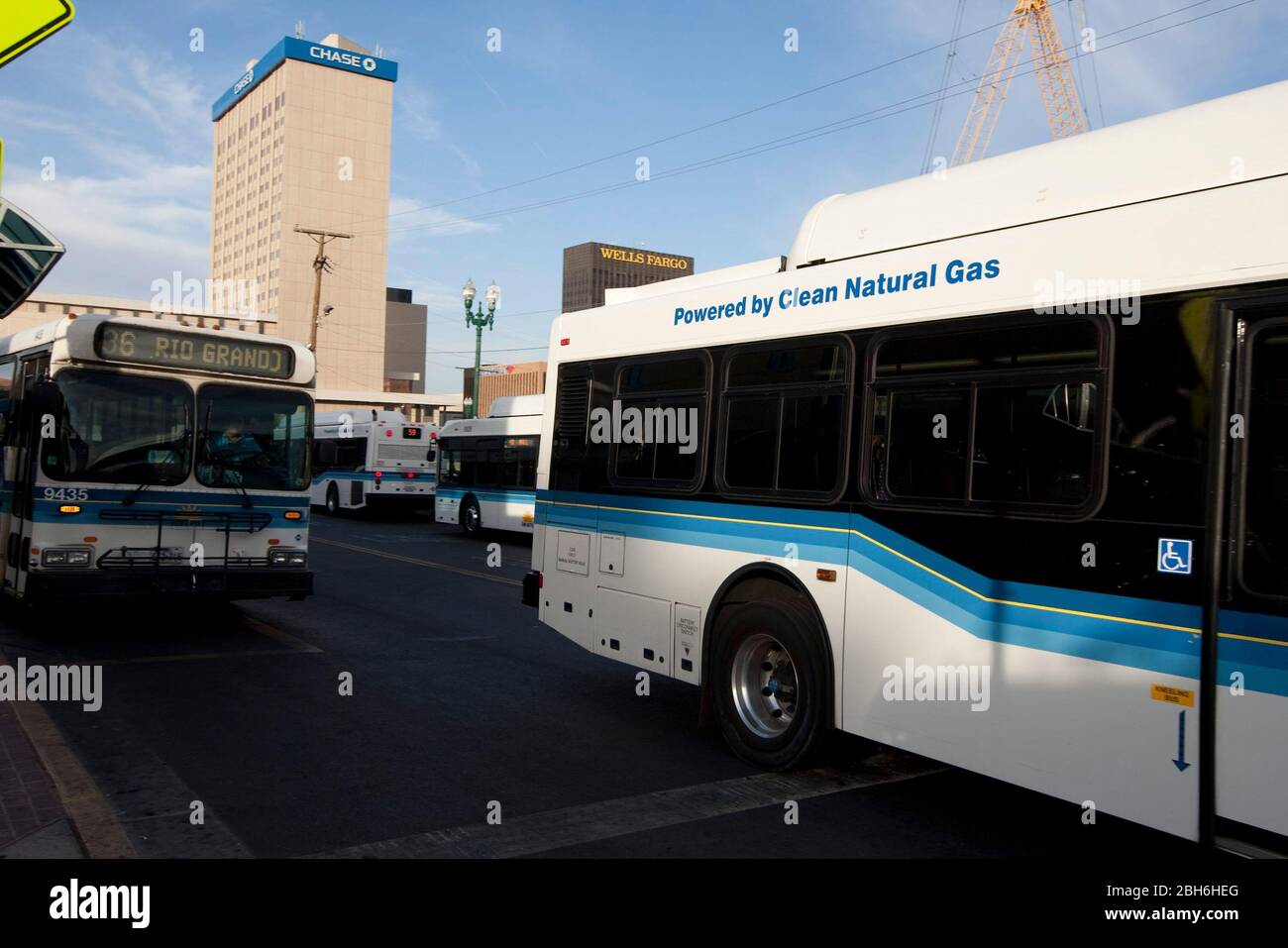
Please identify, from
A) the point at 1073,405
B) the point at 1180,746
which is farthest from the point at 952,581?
the point at 1180,746

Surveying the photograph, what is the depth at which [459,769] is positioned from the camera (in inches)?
261

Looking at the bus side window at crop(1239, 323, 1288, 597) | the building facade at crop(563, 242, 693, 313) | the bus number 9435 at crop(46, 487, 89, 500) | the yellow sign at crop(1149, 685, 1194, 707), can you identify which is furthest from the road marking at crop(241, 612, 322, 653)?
the building facade at crop(563, 242, 693, 313)

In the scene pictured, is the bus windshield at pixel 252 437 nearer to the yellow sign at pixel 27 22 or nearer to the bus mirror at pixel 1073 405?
the yellow sign at pixel 27 22

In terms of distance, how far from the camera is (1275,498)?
14.0 ft

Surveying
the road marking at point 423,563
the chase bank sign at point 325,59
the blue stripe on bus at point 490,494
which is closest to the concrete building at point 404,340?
the chase bank sign at point 325,59

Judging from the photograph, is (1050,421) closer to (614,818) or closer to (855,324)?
(855,324)

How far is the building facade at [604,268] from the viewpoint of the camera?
9331 cm

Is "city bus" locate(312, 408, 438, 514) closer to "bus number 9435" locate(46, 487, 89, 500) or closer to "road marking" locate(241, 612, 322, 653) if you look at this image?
"road marking" locate(241, 612, 322, 653)

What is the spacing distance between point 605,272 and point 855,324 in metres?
92.5

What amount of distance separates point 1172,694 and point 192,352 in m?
9.56

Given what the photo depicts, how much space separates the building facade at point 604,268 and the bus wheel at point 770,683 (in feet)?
276

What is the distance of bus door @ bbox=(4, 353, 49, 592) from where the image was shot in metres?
10.2

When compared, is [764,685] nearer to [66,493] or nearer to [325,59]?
[66,493]
